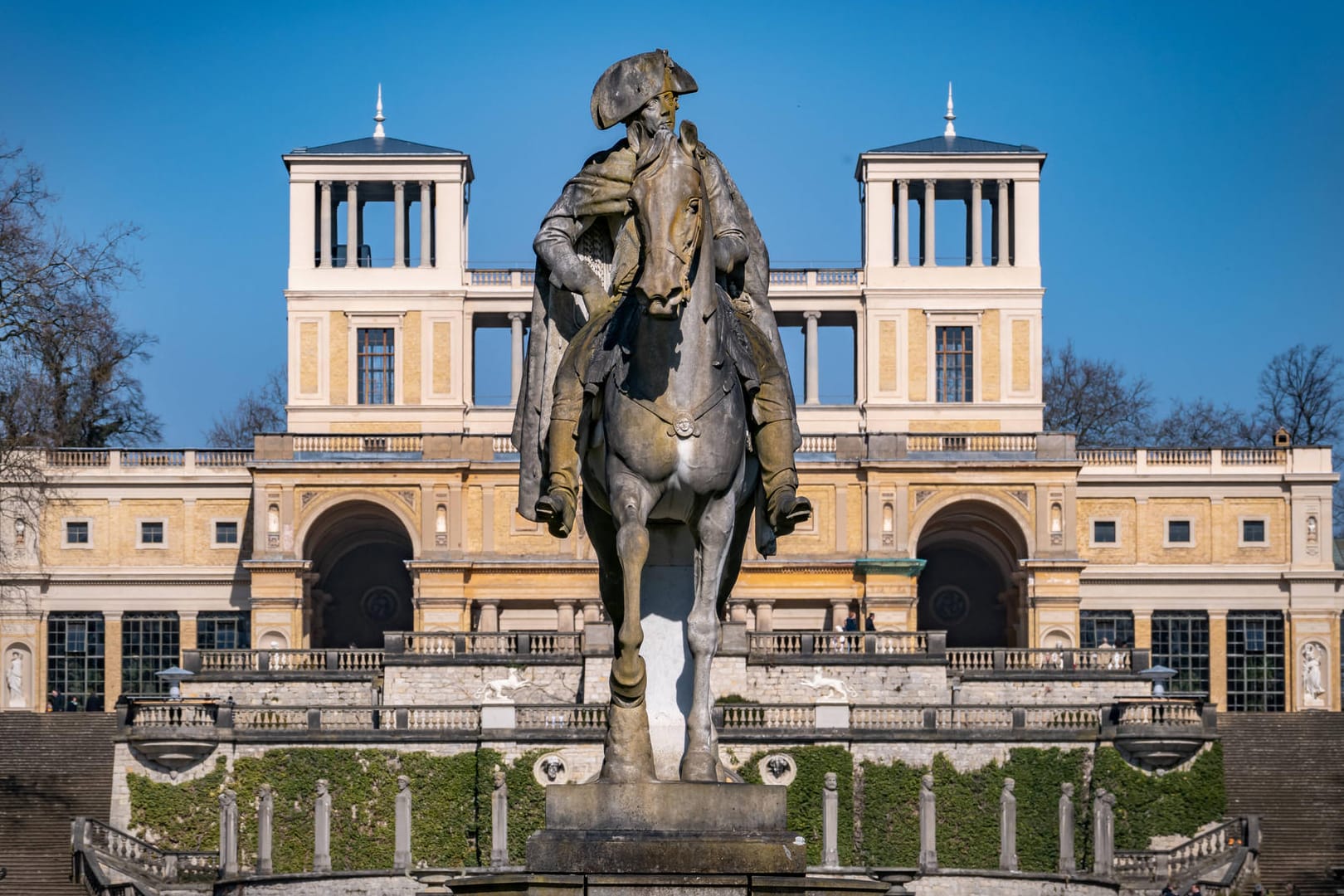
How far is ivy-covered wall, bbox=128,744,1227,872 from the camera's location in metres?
47.4

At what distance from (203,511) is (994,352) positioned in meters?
23.3

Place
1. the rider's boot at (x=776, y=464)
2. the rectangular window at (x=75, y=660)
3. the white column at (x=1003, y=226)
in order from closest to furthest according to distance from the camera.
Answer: the rider's boot at (x=776, y=464) → the rectangular window at (x=75, y=660) → the white column at (x=1003, y=226)

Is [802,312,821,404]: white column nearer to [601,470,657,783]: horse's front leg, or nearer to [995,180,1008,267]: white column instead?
[995,180,1008,267]: white column

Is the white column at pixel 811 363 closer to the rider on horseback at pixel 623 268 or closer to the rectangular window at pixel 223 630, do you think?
the rectangular window at pixel 223 630

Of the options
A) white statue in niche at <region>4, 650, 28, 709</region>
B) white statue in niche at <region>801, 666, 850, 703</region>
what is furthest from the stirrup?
white statue in niche at <region>4, 650, 28, 709</region>

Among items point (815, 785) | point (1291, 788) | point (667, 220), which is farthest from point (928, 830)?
point (667, 220)

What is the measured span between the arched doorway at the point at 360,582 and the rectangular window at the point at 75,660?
603 cm

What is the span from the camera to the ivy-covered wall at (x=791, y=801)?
47406 mm

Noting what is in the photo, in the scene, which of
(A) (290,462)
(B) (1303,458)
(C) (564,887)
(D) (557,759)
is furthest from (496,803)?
(B) (1303,458)

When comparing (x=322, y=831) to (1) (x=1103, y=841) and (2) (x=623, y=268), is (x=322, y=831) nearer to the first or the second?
(1) (x=1103, y=841)

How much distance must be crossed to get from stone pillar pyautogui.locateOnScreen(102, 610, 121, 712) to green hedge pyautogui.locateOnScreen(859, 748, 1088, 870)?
26.7 m

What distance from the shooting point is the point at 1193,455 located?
6988 centimetres

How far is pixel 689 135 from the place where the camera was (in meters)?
11.2

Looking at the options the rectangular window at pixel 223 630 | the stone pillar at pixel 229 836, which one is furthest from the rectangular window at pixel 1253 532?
the stone pillar at pixel 229 836
